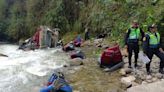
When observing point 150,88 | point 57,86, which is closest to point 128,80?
point 150,88

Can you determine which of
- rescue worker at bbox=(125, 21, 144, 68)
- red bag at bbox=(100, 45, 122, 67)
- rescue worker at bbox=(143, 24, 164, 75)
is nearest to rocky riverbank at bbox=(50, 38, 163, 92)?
red bag at bbox=(100, 45, 122, 67)

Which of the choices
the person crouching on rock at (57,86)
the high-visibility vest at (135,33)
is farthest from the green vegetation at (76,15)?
the person crouching on rock at (57,86)

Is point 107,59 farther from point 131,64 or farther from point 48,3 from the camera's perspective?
point 48,3

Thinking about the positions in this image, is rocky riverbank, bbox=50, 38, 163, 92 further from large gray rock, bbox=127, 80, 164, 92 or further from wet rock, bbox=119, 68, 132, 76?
large gray rock, bbox=127, 80, 164, 92

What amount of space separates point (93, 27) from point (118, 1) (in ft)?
21.5

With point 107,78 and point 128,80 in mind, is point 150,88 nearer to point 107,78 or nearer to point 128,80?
point 128,80

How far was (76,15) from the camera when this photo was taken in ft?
99.2

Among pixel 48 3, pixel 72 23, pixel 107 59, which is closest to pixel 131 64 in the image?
pixel 107 59

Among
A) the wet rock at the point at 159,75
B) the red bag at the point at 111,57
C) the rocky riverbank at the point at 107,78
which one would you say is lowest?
the rocky riverbank at the point at 107,78

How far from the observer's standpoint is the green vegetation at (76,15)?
15758mm

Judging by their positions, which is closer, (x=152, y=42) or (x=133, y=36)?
(x=152, y=42)

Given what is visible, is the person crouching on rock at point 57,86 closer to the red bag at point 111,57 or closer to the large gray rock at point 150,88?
the large gray rock at point 150,88

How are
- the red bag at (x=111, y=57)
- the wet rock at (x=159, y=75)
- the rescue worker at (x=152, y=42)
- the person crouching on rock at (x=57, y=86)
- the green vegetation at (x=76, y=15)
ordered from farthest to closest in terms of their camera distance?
the green vegetation at (x=76, y=15)
the red bag at (x=111, y=57)
the wet rock at (x=159, y=75)
the rescue worker at (x=152, y=42)
the person crouching on rock at (x=57, y=86)

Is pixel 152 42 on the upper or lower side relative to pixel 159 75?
upper
